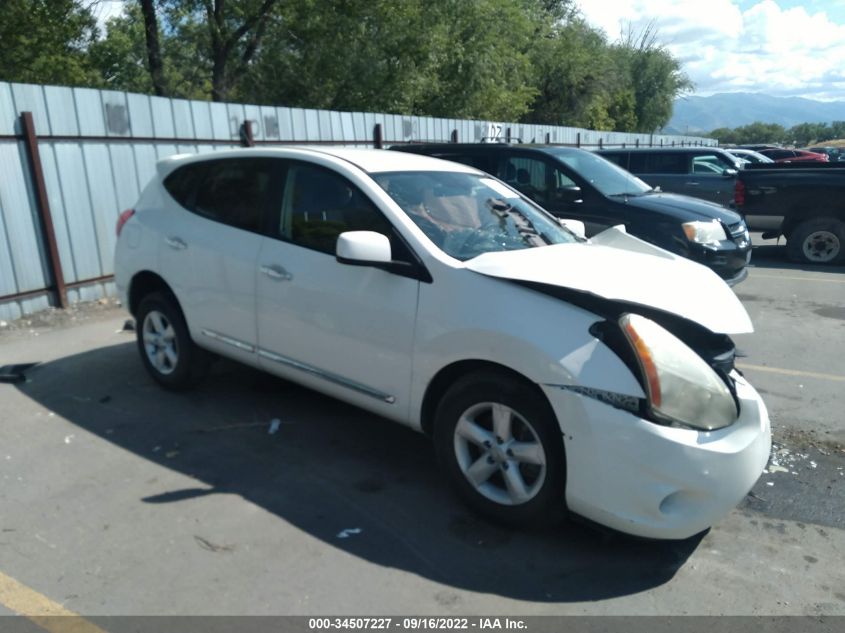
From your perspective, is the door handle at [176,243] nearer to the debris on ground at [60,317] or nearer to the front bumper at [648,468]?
the debris on ground at [60,317]

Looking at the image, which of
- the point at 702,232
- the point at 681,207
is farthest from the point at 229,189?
the point at 681,207

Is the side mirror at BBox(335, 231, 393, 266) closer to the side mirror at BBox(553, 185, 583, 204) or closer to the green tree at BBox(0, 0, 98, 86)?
the side mirror at BBox(553, 185, 583, 204)

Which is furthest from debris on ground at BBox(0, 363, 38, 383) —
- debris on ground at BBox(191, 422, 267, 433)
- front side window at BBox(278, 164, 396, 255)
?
front side window at BBox(278, 164, 396, 255)

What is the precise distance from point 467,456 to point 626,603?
1000 millimetres

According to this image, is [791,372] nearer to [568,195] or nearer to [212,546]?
[568,195]

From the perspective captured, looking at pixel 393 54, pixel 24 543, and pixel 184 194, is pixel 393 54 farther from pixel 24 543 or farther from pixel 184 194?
pixel 24 543

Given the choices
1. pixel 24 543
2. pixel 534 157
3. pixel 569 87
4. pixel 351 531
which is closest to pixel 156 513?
pixel 24 543

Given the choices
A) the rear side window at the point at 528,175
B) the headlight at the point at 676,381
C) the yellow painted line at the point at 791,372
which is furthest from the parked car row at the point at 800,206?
the headlight at the point at 676,381

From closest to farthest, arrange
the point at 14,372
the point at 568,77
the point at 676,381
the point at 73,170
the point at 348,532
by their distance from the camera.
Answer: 1. the point at 676,381
2. the point at 348,532
3. the point at 14,372
4. the point at 73,170
5. the point at 568,77

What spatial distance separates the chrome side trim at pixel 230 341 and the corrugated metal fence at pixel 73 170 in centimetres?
344

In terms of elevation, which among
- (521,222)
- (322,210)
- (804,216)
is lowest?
(804,216)

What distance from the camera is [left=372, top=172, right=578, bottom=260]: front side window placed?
394cm

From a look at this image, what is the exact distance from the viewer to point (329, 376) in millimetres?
4105

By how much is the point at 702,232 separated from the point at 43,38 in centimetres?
1763
